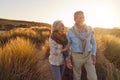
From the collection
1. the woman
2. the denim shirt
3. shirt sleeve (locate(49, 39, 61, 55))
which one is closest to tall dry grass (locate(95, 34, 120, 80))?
the denim shirt

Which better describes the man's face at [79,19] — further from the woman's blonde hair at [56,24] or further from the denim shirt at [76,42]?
the woman's blonde hair at [56,24]

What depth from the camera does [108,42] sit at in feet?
35.0

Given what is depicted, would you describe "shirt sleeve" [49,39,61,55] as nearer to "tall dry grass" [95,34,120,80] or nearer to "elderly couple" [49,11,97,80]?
"elderly couple" [49,11,97,80]

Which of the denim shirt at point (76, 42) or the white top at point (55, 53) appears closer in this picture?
the white top at point (55, 53)

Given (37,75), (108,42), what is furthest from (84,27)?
(108,42)

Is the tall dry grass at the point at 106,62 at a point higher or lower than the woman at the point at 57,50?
lower

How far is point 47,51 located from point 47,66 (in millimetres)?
1734

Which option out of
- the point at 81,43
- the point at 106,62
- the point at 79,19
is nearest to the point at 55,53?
the point at 81,43

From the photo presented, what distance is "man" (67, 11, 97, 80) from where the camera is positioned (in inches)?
241

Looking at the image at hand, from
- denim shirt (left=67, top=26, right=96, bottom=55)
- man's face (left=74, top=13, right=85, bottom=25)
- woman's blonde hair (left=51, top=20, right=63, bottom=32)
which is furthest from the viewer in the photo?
denim shirt (left=67, top=26, right=96, bottom=55)

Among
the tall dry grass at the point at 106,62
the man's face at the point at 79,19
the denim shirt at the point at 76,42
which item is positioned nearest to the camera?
the man's face at the point at 79,19

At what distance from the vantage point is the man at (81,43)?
241 inches

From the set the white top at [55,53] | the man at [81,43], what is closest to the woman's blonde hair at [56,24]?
the white top at [55,53]

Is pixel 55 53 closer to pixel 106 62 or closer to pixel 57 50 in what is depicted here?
pixel 57 50
